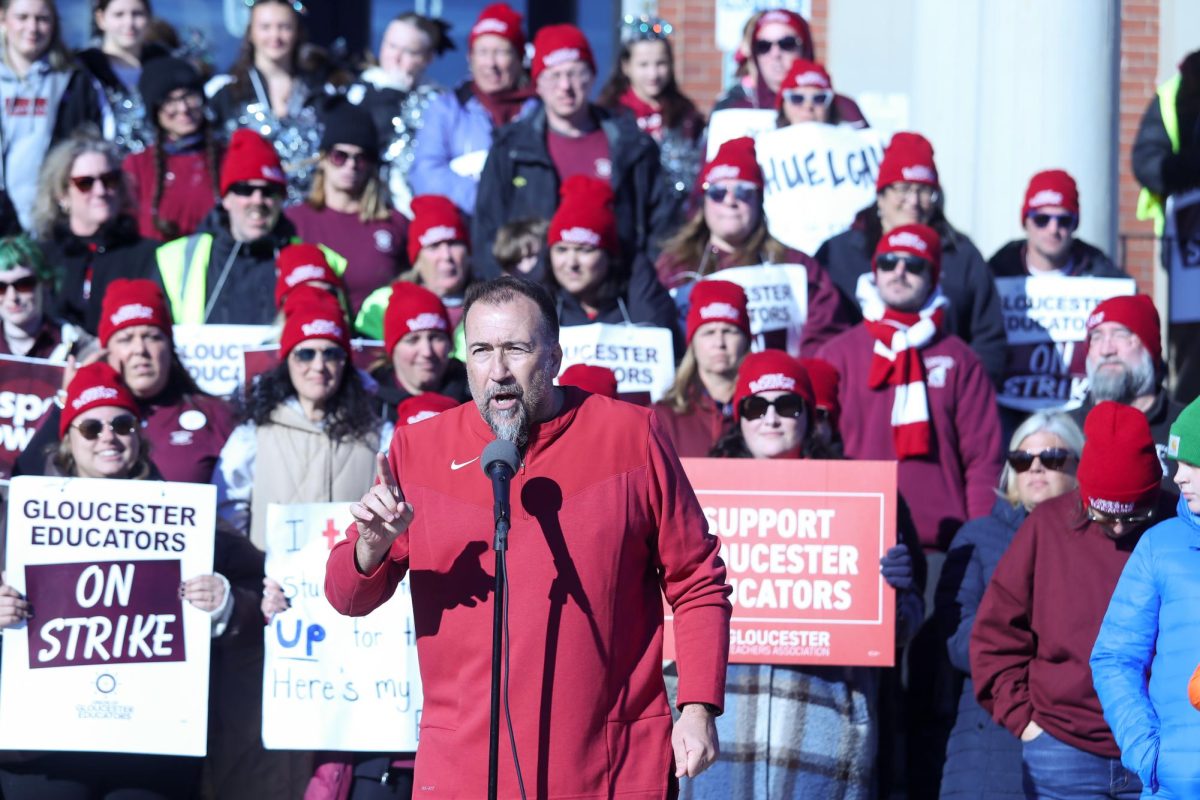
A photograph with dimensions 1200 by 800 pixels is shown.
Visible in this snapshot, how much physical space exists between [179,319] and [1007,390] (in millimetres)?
3919

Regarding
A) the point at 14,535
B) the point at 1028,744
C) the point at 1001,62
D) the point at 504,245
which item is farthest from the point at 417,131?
the point at 1028,744

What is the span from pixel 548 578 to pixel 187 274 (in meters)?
5.12

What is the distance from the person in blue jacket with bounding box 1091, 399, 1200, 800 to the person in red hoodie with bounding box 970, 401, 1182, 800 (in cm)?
55

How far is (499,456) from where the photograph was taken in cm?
479

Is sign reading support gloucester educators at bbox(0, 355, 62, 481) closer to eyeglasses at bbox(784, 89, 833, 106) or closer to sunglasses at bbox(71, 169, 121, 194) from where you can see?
sunglasses at bbox(71, 169, 121, 194)

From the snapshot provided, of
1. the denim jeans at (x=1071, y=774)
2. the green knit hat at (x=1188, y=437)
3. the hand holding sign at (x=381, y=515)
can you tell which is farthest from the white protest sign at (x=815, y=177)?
the hand holding sign at (x=381, y=515)

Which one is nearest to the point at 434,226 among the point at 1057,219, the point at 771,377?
the point at 771,377

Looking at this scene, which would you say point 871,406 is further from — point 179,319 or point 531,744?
point 531,744

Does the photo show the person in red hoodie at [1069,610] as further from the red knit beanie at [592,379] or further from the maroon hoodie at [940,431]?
the red knit beanie at [592,379]

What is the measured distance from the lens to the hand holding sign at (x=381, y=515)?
483 centimetres

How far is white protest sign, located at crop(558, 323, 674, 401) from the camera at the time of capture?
867 cm

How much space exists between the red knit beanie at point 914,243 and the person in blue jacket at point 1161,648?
9.64 ft

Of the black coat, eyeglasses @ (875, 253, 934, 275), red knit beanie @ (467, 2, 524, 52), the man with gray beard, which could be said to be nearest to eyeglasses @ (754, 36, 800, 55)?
the black coat

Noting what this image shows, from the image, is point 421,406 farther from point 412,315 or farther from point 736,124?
point 736,124
